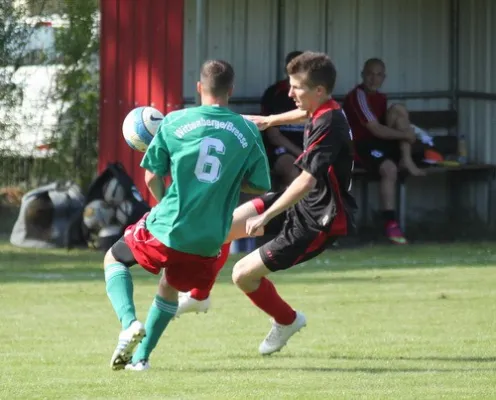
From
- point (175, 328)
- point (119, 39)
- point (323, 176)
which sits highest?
point (119, 39)

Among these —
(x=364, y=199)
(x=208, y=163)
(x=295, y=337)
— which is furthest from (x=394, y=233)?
(x=208, y=163)

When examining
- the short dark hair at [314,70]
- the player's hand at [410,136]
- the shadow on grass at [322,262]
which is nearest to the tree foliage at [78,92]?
the shadow on grass at [322,262]

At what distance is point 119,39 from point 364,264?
4.81 metres

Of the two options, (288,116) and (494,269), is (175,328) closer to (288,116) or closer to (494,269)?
(288,116)

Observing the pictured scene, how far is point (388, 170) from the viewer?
17000mm

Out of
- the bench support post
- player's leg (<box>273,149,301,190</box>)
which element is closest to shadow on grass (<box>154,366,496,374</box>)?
player's leg (<box>273,149,301,190</box>)

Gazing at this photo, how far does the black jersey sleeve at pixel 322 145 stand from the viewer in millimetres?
8500

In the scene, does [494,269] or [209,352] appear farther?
[494,269]

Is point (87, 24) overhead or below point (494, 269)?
overhead

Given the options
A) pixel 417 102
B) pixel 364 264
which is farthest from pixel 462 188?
pixel 364 264

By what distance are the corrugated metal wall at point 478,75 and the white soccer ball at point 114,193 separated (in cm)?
461

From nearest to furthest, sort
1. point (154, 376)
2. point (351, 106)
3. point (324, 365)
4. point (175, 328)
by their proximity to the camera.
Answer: point (154, 376) → point (324, 365) → point (175, 328) → point (351, 106)

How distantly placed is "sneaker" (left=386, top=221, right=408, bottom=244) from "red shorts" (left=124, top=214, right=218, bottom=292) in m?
8.63

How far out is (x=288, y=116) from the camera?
9.03 meters
